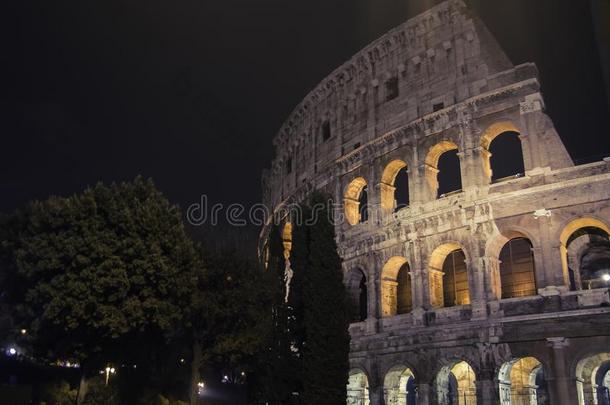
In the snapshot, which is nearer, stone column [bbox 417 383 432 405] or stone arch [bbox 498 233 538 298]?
stone arch [bbox 498 233 538 298]

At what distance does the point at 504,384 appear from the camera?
20.9 meters

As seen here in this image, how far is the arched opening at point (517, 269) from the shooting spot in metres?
21.5

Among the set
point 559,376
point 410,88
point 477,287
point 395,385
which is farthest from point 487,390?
point 410,88

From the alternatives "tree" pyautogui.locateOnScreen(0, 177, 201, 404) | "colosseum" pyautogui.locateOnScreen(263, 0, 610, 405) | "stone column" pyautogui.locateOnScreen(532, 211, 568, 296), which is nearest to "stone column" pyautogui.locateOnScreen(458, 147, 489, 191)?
"colosseum" pyautogui.locateOnScreen(263, 0, 610, 405)

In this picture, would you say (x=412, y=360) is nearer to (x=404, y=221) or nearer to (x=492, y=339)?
(x=492, y=339)

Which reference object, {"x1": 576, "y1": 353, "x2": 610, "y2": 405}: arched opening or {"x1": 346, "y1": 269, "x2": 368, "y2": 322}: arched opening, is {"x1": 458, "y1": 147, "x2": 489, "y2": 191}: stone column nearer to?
{"x1": 346, "y1": 269, "x2": 368, "y2": 322}: arched opening

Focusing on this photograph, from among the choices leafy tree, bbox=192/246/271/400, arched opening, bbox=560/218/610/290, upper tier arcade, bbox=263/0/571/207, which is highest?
upper tier arcade, bbox=263/0/571/207

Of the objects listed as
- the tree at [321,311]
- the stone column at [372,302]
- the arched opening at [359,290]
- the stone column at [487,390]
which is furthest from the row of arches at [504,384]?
the tree at [321,311]

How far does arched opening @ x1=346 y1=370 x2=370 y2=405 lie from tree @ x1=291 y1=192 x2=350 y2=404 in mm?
7310

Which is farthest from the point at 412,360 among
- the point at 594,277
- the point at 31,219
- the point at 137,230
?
the point at 31,219

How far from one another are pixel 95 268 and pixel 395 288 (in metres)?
12.9

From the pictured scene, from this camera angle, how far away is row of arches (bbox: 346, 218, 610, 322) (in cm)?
2156

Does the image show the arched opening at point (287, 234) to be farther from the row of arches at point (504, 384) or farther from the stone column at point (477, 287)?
the stone column at point (477, 287)

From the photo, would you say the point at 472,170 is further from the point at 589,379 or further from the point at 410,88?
the point at 589,379
